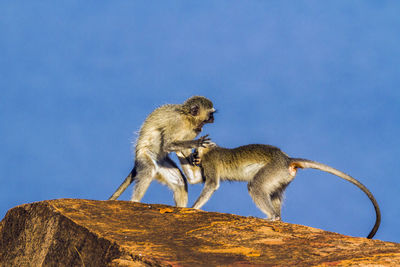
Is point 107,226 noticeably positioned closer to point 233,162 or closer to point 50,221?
point 50,221

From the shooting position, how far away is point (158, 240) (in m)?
5.91

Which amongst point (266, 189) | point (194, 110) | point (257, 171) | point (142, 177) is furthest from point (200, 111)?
point (266, 189)

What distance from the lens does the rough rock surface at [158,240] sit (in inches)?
209

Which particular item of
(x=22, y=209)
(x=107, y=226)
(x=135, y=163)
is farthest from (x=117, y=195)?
(x=107, y=226)

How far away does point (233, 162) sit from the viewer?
9.59 m

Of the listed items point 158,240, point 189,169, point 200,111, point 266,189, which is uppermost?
point 200,111

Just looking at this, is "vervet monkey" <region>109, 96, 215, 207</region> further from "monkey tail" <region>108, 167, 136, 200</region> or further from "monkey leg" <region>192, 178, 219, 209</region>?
"monkey leg" <region>192, 178, 219, 209</region>

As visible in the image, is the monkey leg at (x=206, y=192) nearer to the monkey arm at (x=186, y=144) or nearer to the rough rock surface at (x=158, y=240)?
the monkey arm at (x=186, y=144)

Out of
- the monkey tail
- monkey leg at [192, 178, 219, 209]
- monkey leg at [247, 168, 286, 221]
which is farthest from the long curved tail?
the monkey tail

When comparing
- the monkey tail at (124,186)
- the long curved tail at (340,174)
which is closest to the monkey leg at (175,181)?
the monkey tail at (124,186)

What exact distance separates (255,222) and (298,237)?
849mm

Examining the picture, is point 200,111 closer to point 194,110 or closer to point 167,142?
point 194,110

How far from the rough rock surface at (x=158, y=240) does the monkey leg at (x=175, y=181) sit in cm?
215

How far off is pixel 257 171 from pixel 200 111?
1953 millimetres
